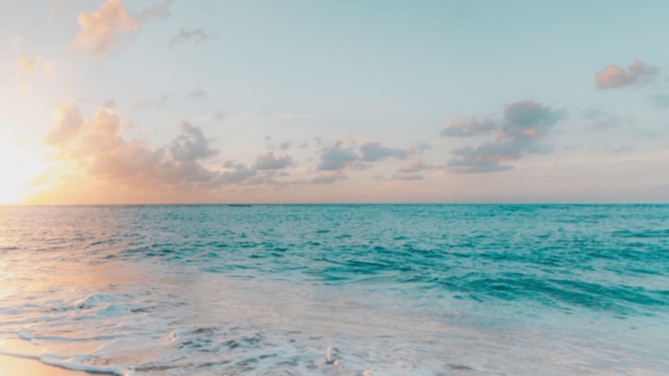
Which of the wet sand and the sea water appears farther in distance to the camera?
the sea water

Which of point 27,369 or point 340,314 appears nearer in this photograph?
point 27,369

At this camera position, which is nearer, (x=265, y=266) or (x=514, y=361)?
(x=514, y=361)

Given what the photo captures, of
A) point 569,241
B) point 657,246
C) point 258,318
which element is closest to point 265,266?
point 258,318

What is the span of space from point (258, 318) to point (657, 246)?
86.6 ft

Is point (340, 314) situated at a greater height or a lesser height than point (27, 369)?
lesser

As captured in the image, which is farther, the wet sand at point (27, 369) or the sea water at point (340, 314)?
the sea water at point (340, 314)

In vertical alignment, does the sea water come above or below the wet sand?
below

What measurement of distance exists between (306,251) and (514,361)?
56.9 feet

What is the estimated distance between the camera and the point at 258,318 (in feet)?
30.9

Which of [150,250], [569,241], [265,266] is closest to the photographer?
[265,266]

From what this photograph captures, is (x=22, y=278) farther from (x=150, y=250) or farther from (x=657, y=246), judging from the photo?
(x=657, y=246)

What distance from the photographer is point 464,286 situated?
13.9 meters

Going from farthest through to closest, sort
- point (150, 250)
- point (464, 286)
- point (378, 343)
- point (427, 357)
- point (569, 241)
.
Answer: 1. point (569, 241)
2. point (150, 250)
3. point (464, 286)
4. point (378, 343)
5. point (427, 357)

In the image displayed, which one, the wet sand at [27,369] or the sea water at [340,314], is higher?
the wet sand at [27,369]
